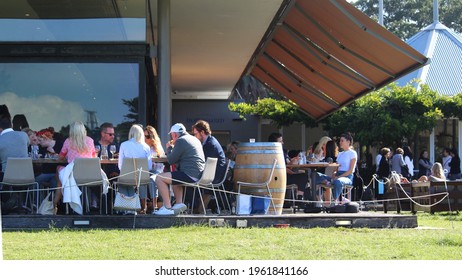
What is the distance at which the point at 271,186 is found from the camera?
1175cm

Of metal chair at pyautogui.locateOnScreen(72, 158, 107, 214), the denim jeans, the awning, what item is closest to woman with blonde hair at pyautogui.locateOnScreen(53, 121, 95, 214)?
metal chair at pyautogui.locateOnScreen(72, 158, 107, 214)

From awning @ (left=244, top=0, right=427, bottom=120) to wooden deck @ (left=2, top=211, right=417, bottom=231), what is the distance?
361 cm

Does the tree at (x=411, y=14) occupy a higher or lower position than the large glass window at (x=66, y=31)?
higher

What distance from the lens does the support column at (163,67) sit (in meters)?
14.6

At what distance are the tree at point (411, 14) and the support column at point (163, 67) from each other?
171ft

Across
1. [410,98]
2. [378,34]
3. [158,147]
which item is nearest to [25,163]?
[158,147]

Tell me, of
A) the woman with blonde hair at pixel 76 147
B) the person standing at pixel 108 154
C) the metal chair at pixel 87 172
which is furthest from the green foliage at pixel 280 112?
the metal chair at pixel 87 172

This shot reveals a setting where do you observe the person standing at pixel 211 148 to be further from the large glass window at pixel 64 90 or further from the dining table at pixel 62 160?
the large glass window at pixel 64 90

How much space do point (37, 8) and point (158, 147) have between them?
12.1 feet

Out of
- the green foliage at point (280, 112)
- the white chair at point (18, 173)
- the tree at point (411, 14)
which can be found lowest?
the white chair at point (18, 173)

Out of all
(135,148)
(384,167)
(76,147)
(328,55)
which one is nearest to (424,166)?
(384,167)

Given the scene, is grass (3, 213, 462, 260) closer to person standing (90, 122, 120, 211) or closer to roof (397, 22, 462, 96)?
person standing (90, 122, 120, 211)

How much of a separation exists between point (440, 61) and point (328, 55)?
13447 millimetres

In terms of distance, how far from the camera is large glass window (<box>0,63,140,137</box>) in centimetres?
1462
